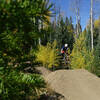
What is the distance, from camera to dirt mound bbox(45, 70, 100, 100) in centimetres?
553

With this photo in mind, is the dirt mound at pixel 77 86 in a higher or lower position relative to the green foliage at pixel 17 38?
lower

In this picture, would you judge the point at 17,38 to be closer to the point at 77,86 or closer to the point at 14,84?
the point at 14,84

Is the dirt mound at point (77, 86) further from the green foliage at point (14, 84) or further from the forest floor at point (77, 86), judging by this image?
the green foliage at point (14, 84)

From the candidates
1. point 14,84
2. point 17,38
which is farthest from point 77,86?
point 17,38

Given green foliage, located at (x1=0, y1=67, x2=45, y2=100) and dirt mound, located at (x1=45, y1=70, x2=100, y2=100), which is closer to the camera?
green foliage, located at (x1=0, y1=67, x2=45, y2=100)

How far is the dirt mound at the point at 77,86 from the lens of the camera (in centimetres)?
553

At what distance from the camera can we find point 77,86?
20.8 ft

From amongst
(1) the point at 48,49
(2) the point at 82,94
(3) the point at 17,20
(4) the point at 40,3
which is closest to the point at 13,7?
(3) the point at 17,20

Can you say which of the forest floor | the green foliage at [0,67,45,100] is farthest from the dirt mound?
the green foliage at [0,67,45,100]

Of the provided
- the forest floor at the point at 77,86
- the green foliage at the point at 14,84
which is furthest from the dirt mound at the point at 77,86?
the green foliage at the point at 14,84

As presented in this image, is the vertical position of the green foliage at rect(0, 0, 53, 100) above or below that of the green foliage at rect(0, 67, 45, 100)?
above

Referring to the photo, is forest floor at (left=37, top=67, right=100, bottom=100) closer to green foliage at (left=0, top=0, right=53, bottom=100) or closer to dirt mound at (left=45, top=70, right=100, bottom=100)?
dirt mound at (left=45, top=70, right=100, bottom=100)

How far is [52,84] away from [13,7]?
5792mm

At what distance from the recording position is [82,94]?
18.6ft
